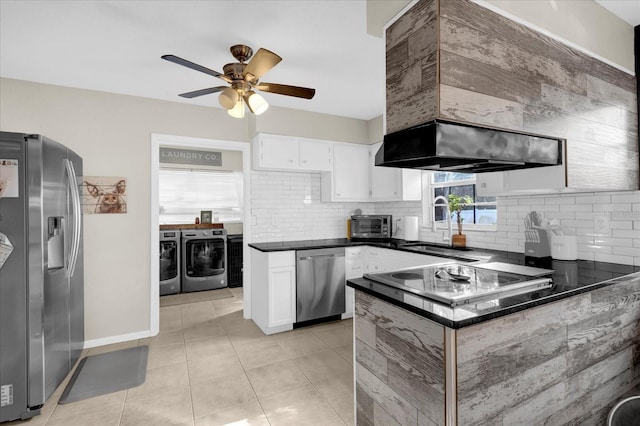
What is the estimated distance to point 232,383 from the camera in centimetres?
248

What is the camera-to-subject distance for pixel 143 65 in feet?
8.84

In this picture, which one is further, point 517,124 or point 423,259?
point 423,259

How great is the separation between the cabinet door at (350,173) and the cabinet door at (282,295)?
1.20 metres

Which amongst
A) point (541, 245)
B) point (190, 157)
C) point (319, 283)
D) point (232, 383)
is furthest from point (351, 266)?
point (190, 157)

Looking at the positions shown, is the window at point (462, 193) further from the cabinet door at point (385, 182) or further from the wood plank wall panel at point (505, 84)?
the wood plank wall panel at point (505, 84)

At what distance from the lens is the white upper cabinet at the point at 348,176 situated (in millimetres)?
4137

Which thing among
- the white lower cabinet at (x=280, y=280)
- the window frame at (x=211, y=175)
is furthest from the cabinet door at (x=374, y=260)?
the window frame at (x=211, y=175)

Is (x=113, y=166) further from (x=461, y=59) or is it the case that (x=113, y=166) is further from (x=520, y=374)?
(x=520, y=374)

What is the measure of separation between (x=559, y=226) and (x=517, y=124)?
134cm

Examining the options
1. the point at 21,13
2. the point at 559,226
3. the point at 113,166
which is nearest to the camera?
the point at 21,13

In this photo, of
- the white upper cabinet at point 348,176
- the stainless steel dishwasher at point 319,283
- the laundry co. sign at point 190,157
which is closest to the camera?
the stainless steel dishwasher at point 319,283

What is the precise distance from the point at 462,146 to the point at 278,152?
268cm

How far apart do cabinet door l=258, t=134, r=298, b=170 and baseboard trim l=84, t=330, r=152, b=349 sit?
7.20ft

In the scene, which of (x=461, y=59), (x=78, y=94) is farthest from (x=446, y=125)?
(x=78, y=94)
